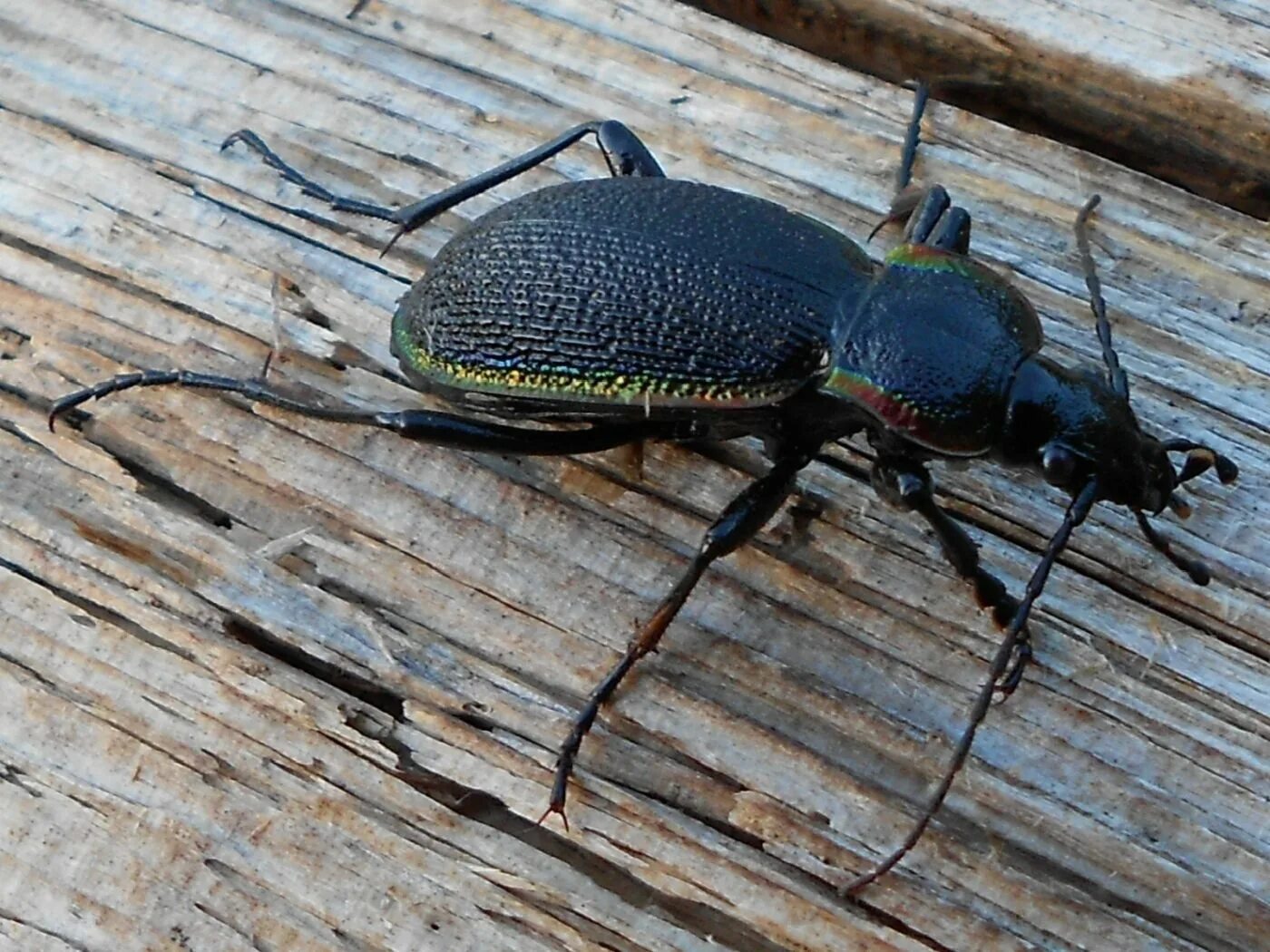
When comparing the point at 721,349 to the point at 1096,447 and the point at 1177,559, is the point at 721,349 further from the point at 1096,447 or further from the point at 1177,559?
the point at 1177,559

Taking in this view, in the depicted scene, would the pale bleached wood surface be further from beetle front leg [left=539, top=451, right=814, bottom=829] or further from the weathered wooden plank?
the weathered wooden plank

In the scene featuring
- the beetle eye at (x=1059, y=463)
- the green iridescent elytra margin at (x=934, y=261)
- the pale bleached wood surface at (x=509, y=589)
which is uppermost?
the green iridescent elytra margin at (x=934, y=261)

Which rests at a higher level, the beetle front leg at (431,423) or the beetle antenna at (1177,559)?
the beetle antenna at (1177,559)

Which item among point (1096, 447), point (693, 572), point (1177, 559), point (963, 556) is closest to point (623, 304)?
point (693, 572)

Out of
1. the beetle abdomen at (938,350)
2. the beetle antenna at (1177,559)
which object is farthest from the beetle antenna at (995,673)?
the beetle abdomen at (938,350)

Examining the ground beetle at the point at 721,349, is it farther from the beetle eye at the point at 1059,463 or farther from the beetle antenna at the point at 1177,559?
the beetle antenna at the point at 1177,559

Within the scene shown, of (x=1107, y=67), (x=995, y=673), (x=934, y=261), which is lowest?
(x=995, y=673)
